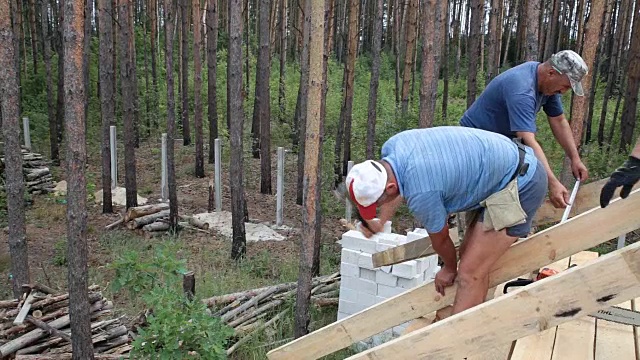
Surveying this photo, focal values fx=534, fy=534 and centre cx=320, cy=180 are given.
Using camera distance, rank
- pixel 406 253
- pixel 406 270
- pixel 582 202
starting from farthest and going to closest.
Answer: pixel 406 270, pixel 582 202, pixel 406 253

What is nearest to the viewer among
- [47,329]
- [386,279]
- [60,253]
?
[47,329]

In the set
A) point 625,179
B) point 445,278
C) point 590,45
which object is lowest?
point 445,278

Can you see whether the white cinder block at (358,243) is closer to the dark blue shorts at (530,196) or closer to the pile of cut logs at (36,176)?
the dark blue shorts at (530,196)

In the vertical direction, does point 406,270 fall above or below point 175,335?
above

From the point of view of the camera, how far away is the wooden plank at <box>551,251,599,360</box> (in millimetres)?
2718

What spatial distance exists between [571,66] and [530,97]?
27 cm

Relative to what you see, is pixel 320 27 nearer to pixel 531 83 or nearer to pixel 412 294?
pixel 531 83

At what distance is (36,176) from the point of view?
35.9 ft

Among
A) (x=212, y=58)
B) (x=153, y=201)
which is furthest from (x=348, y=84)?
(x=153, y=201)

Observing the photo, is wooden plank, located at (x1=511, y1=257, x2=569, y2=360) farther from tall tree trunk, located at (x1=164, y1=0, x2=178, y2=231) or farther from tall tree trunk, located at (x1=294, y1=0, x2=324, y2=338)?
tall tree trunk, located at (x1=164, y1=0, x2=178, y2=231)

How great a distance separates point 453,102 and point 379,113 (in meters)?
4.02

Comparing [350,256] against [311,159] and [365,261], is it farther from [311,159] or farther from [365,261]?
[311,159]

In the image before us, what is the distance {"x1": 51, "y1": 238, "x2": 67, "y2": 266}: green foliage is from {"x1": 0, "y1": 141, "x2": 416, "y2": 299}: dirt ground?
15mm

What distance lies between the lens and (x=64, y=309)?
4852mm
